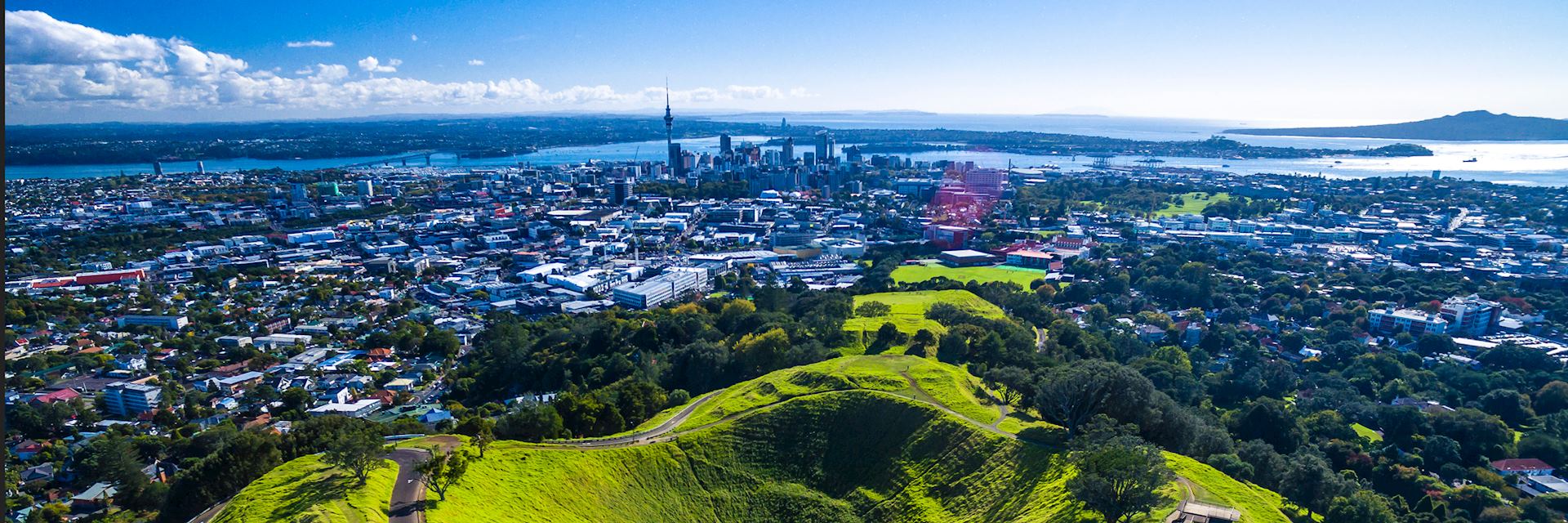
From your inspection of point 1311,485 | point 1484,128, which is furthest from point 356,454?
point 1484,128

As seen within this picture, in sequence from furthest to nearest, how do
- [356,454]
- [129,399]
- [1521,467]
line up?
1. [129,399]
2. [1521,467]
3. [356,454]

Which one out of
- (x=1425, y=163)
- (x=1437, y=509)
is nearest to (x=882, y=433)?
(x=1437, y=509)

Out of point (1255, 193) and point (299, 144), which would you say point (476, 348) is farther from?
point (299, 144)

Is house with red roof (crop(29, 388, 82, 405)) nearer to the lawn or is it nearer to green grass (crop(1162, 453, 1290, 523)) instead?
green grass (crop(1162, 453, 1290, 523))

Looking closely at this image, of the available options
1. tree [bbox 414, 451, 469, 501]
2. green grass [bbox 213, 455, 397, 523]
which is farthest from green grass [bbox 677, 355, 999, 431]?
green grass [bbox 213, 455, 397, 523]

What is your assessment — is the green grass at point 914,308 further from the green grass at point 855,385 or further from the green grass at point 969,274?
the green grass at point 969,274

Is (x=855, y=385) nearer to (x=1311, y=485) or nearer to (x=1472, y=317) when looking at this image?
(x=1311, y=485)

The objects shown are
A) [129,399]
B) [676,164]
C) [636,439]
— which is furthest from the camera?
[676,164]
